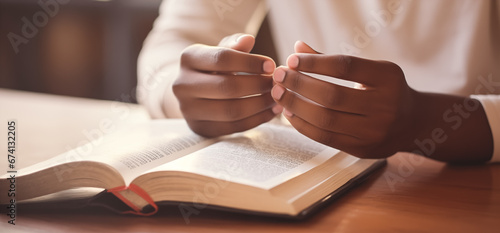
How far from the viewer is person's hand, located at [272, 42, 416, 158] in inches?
25.2

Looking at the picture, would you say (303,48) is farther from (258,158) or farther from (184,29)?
(184,29)

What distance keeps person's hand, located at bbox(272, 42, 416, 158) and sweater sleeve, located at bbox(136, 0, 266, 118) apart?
1.81ft

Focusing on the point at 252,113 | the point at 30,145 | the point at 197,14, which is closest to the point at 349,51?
the point at 197,14

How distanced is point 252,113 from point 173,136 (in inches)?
5.2

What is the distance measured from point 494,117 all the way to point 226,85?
0.42m

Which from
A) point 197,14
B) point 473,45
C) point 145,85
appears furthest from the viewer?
point 197,14

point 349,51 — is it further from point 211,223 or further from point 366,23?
point 211,223

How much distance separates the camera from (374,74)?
0.64 metres

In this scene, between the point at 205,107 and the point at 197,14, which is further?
the point at 197,14

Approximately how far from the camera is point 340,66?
0.63m

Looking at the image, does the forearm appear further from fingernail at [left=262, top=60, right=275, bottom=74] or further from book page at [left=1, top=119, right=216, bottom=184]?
book page at [left=1, top=119, right=216, bottom=184]

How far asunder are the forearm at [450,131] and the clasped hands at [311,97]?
3 cm

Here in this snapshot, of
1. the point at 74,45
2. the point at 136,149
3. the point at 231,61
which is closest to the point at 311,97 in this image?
the point at 231,61

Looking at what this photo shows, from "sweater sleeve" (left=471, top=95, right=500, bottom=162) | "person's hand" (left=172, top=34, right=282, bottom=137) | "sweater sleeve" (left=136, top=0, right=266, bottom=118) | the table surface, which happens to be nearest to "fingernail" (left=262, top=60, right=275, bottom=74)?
"person's hand" (left=172, top=34, right=282, bottom=137)
